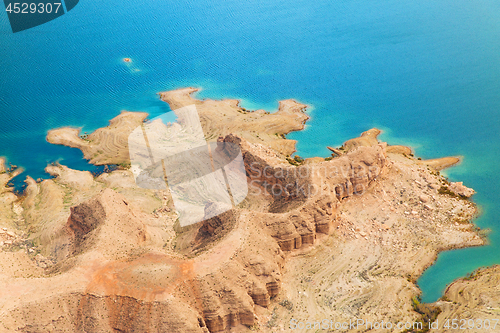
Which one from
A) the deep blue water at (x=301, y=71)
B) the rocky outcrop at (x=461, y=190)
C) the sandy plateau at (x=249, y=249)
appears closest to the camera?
the sandy plateau at (x=249, y=249)

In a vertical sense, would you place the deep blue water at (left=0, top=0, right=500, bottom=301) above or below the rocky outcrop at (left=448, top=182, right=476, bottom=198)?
above

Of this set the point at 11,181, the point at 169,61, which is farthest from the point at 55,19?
the point at 11,181

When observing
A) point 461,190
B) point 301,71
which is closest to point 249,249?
point 461,190

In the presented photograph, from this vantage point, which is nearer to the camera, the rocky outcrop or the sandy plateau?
the sandy plateau

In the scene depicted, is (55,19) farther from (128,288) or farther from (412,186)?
(412,186)

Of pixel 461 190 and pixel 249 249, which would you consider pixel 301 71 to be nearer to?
pixel 461 190
